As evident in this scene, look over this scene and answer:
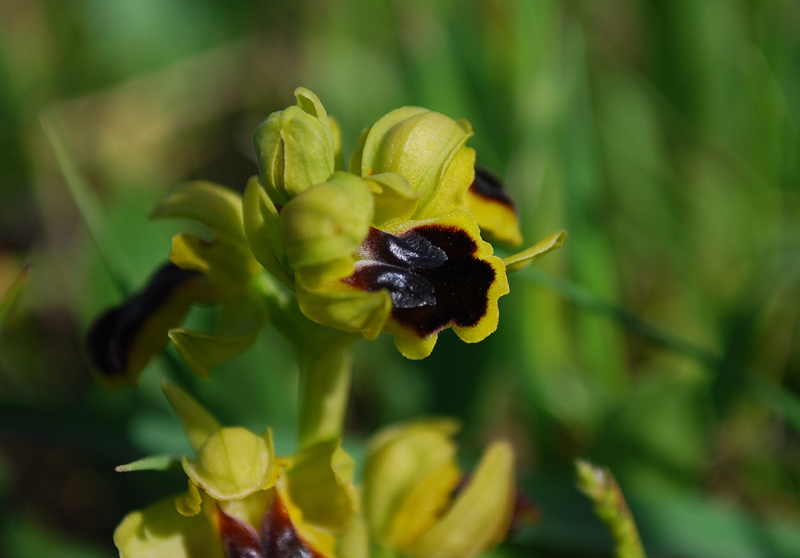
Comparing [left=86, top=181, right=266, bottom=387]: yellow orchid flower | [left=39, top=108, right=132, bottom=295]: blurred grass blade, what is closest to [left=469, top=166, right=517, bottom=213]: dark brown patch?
[left=86, top=181, right=266, bottom=387]: yellow orchid flower

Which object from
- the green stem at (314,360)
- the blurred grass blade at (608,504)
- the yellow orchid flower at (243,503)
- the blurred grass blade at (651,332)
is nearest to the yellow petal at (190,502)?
the yellow orchid flower at (243,503)

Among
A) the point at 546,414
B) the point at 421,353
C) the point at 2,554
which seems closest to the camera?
the point at 421,353

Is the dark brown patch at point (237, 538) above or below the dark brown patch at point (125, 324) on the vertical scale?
below

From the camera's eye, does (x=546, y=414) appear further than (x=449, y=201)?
Yes

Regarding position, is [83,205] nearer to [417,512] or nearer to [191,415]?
[191,415]

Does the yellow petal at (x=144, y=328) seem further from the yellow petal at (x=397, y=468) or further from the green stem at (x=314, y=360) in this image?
the yellow petal at (x=397, y=468)

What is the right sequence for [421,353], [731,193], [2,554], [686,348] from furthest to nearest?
[731,193] → [2,554] → [686,348] → [421,353]

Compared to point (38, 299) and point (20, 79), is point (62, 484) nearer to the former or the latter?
point (38, 299)

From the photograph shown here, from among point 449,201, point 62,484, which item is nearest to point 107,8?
point 62,484

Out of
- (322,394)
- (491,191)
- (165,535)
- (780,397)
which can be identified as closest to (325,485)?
(322,394)
